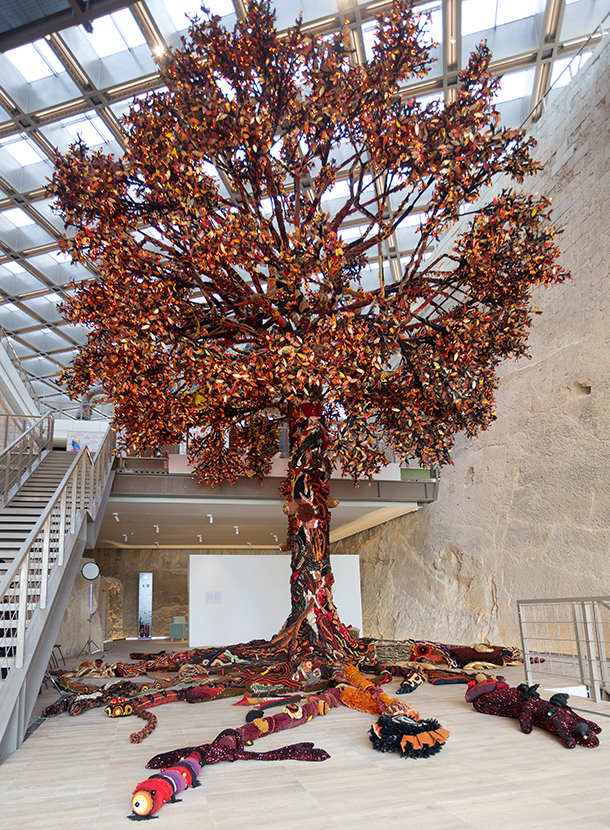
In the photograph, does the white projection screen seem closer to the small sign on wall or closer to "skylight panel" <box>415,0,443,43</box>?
the small sign on wall

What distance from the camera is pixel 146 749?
3.21 metres

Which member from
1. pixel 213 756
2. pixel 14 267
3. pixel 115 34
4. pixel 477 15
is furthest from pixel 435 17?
pixel 14 267

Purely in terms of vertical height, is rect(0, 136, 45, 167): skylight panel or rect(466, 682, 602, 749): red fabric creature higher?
rect(0, 136, 45, 167): skylight panel

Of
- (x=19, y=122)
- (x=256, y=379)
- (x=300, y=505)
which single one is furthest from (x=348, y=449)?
(x=19, y=122)

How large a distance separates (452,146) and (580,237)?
2.72 m

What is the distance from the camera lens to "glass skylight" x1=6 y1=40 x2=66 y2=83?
8.94 meters

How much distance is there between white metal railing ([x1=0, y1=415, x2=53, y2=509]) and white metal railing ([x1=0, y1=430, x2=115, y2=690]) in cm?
91

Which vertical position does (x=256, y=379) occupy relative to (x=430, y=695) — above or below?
above

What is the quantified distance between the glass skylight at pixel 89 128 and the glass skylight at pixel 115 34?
4.21 feet

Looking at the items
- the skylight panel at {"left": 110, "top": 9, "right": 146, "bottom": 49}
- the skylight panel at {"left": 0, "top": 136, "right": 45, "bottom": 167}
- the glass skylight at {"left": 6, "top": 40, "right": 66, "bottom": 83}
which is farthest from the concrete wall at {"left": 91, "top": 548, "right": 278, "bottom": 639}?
the skylight panel at {"left": 110, "top": 9, "right": 146, "bottom": 49}

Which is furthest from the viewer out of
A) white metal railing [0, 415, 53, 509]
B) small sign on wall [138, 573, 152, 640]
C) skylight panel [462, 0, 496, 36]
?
small sign on wall [138, 573, 152, 640]

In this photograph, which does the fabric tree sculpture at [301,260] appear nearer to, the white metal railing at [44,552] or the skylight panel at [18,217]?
the white metal railing at [44,552]

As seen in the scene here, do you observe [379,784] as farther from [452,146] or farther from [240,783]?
[452,146]

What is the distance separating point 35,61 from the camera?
9234 mm
